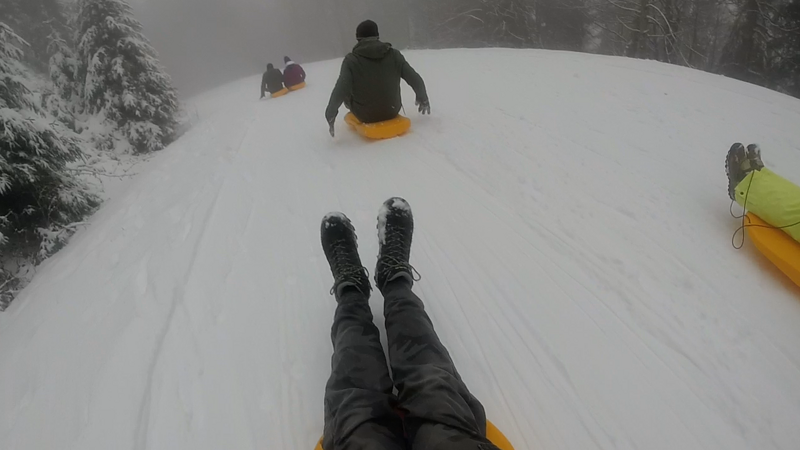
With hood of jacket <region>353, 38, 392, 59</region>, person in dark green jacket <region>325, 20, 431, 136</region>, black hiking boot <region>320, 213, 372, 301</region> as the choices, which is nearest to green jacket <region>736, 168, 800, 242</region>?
black hiking boot <region>320, 213, 372, 301</region>

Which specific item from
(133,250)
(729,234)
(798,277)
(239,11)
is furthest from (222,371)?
(239,11)

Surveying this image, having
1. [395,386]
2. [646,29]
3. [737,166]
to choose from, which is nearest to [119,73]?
[395,386]

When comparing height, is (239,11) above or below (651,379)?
above

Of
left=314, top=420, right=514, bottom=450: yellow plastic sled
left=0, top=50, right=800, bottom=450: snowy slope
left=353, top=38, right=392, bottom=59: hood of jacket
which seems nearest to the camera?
left=314, top=420, right=514, bottom=450: yellow plastic sled

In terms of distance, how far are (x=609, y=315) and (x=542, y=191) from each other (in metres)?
1.36

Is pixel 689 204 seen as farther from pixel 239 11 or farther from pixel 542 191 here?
pixel 239 11

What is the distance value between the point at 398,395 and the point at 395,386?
50mm

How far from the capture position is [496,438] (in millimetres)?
1448

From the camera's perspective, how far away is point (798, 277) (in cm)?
190

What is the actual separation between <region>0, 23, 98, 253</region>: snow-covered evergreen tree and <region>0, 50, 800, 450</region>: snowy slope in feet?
3.67

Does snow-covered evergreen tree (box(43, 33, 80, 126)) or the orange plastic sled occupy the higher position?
snow-covered evergreen tree (box(43, 33, 80, 126))

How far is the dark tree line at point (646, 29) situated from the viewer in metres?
11.9

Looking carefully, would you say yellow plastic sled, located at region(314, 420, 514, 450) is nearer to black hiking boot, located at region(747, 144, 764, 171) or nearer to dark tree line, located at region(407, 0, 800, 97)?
black hiking boot, located at region(747, 144, 764, 171)

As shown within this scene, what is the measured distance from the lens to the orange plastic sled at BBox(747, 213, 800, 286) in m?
1.94
